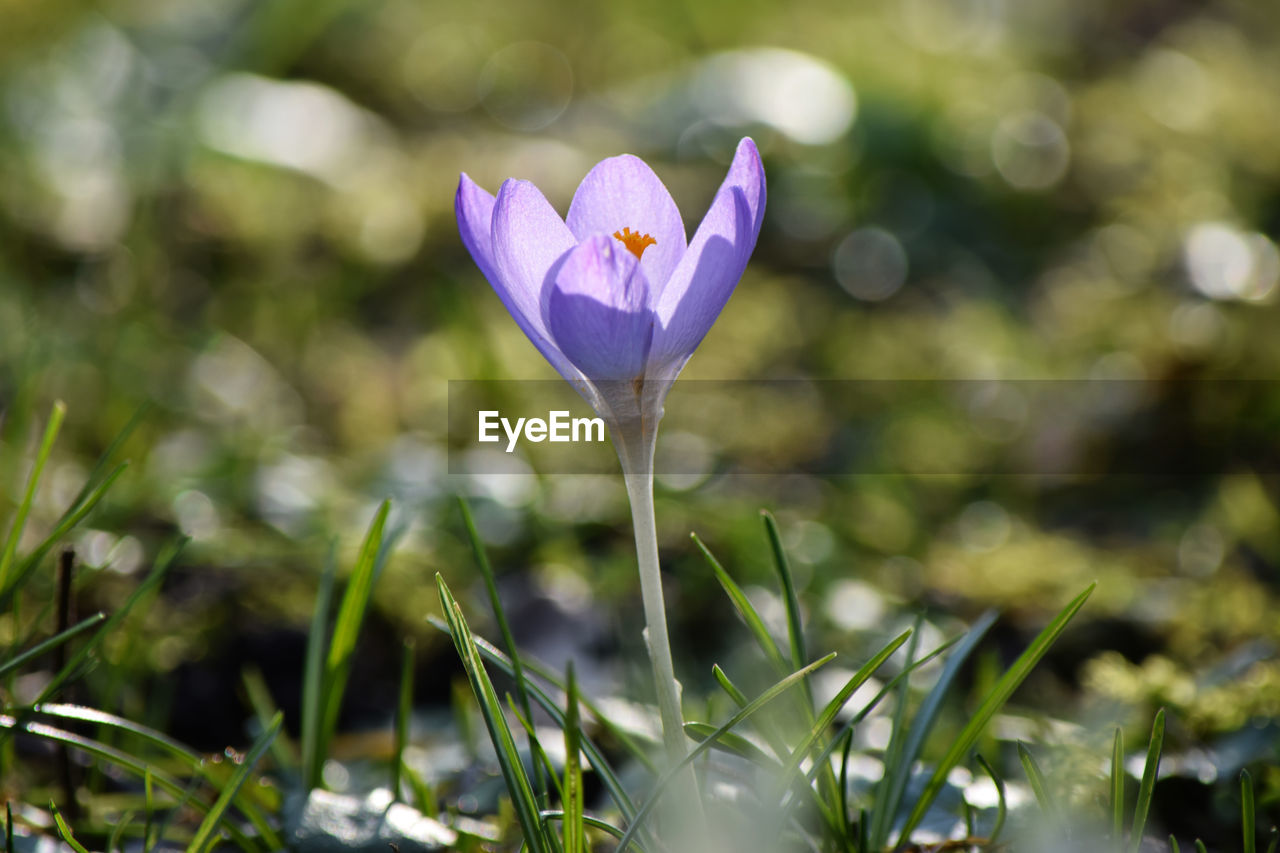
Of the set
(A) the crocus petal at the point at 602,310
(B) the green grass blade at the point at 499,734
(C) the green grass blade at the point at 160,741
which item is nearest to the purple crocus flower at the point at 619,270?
(A) the crocus petal at the point at 602,310

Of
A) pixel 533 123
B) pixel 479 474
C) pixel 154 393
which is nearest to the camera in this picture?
pixel 479 474

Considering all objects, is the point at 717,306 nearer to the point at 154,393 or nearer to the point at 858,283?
the point at 154,393

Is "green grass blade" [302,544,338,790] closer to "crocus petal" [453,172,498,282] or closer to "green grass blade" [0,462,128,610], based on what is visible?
"green grass blade" [0,462,128,610]

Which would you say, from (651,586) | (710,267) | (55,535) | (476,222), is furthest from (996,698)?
(55,535)

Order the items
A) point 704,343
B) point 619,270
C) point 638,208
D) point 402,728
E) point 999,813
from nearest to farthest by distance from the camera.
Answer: point 619,270 → point 638,208 → point 999,813 → point 402,728 → point 704,343

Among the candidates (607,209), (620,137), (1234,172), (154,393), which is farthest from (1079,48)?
(607,209)

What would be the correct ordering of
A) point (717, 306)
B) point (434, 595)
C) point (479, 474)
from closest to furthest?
point (717, 306), point (434, 595), point (479, 474)

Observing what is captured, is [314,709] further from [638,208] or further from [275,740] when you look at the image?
[638,208]
